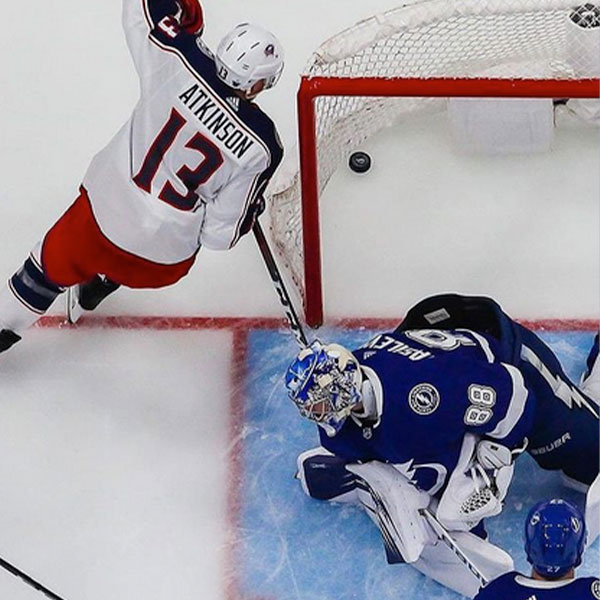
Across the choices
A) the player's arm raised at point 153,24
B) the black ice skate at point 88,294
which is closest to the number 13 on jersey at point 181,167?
the player's arm raised at point 153,24

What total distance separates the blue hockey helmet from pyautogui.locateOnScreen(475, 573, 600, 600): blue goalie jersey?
26 millimetres

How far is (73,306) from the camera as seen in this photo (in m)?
4.20

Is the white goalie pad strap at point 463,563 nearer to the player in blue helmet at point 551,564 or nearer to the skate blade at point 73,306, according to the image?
the player in blue helmet at point 551,564

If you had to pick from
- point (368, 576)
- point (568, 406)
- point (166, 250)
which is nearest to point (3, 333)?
point (166, 250)

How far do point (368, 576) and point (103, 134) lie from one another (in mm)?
1396

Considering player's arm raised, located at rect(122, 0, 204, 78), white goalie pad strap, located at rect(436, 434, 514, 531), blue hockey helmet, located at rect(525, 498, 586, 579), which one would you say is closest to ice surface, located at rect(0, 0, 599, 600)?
white goalie pad strap, located at rect(436, 434, 514, 531)

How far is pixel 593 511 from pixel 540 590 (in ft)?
2.03

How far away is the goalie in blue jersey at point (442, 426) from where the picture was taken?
3.51 meters

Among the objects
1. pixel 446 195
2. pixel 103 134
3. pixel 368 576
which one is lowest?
pixel 368 576

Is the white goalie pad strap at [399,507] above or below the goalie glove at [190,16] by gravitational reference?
below

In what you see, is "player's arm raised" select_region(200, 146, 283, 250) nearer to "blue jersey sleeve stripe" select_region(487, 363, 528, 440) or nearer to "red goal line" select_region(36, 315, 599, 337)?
"red goal line" select_region(36, 315, 599, 337)

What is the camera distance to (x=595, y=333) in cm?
420

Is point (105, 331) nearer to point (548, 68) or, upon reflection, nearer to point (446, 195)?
point (446, 195)

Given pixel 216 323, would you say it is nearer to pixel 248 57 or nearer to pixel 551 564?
pixel 248 57
